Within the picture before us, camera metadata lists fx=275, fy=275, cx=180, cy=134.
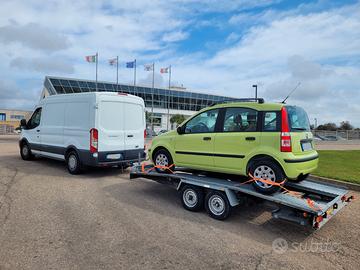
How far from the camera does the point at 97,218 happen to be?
4.94m

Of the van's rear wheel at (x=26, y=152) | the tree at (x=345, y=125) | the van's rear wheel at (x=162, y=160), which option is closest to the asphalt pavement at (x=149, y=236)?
the van's rear wheel at (x=162, y=160)

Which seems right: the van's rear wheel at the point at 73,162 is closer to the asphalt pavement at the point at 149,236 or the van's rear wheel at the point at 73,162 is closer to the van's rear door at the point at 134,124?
the van's rear door at the point at 134,124

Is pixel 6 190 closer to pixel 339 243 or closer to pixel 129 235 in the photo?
pixel 129 235

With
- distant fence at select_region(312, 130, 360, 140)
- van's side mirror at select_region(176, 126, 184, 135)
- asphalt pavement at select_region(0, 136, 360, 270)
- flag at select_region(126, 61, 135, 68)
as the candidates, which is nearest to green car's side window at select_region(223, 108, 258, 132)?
van's side mirror at select_region(176, 126, 184, 135)

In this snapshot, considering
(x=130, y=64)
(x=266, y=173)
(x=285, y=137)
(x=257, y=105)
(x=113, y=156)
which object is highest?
(x=130, y=64)

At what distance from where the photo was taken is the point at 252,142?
496 cm

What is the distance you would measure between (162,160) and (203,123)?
154 cm

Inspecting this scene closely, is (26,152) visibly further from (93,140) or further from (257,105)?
(257,105)

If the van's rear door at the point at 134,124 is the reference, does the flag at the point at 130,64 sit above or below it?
above

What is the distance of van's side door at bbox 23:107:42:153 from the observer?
10320 mm

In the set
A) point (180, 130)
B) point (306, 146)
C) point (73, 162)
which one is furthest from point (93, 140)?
point (306, 146)

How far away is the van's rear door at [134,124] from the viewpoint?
8.75 m

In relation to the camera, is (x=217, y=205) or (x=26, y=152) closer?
(x=217, y=205)

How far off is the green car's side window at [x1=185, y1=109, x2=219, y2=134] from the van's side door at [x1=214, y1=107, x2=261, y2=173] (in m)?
0.25
